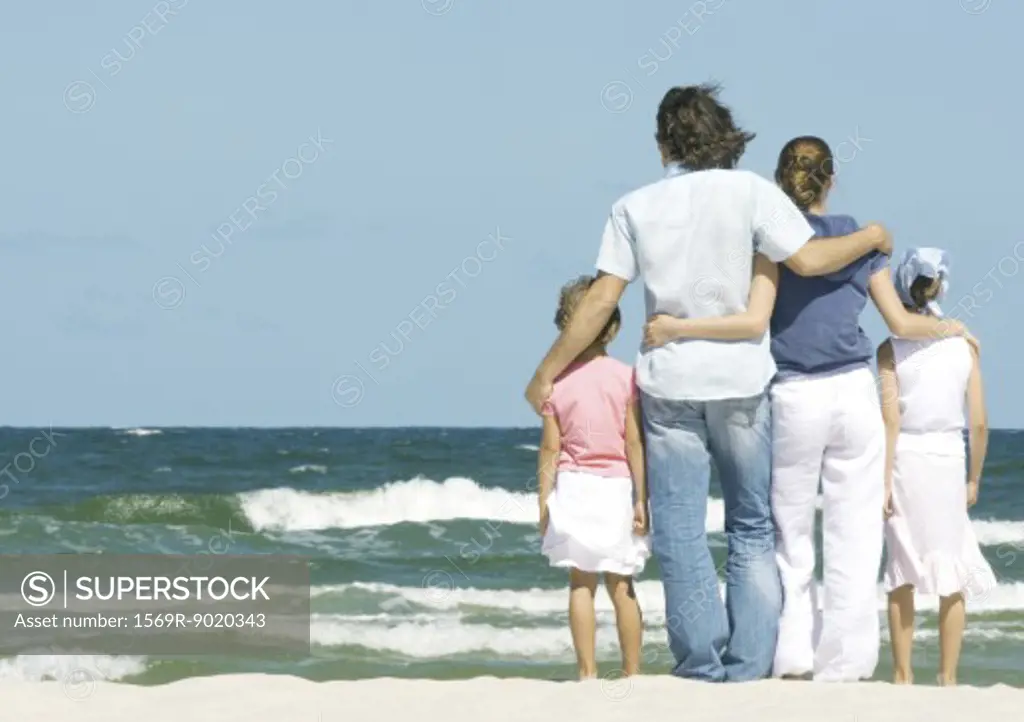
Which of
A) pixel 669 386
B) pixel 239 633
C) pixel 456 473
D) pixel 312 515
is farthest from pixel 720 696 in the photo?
pixel 456 473

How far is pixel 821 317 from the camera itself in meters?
5.51

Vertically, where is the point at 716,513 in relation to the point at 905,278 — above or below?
below

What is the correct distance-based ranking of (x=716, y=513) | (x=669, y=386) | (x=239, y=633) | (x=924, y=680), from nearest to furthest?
(x=669, y=386) < (x=924, y=680) < (x=239, y=633) < (x=716, y=513)

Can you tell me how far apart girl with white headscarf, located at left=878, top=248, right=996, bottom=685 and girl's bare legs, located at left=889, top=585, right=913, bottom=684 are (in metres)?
0.14

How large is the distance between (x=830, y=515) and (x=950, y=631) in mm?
1062

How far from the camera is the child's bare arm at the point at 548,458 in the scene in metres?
5.97

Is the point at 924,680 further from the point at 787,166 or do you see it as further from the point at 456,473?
the point at 456,473

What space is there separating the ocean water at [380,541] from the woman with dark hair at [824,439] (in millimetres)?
4926

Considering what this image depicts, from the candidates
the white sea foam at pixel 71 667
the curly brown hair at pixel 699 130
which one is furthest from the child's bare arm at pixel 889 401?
the white sea foam at pixel 71 667

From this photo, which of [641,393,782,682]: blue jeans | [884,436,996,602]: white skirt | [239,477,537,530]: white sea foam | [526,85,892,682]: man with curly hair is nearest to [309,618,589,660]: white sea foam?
[884,436,996,602]: white skirt

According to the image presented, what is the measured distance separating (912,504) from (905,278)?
2.62ft

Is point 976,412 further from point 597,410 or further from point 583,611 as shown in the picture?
point 583,611

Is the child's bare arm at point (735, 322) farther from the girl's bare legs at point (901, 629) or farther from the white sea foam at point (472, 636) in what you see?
the white sea foam at point (472, 636)

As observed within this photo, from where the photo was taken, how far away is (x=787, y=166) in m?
5.59
